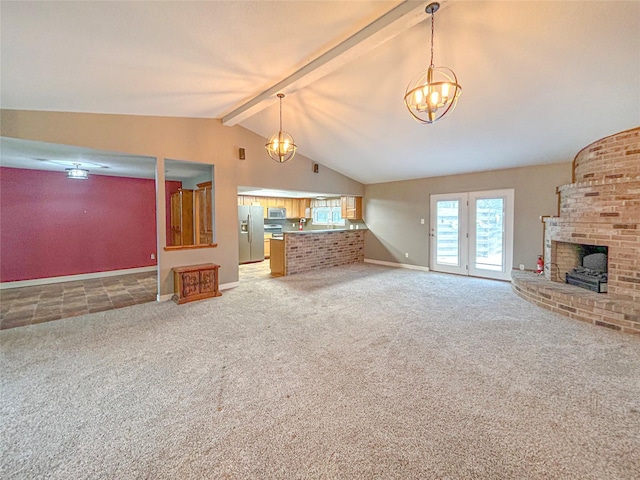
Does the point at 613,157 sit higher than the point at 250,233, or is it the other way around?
the point at 613,157

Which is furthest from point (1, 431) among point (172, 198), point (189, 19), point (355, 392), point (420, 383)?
point (172, 198)

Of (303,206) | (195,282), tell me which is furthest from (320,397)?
(303,206)

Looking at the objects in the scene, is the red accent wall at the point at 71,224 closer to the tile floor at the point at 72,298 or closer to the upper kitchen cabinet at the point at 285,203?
the tile floor at the point at 72,298

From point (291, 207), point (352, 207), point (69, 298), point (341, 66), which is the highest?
point (341, 66)

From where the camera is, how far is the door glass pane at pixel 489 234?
5730 mm

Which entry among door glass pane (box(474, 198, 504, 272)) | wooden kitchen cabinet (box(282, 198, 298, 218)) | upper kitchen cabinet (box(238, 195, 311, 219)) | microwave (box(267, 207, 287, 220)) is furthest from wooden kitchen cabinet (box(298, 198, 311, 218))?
door glass pane (box(474, 198, 504, 272))

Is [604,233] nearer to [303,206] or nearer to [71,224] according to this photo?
[303,206]

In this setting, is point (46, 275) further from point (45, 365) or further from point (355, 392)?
point (355, 392)

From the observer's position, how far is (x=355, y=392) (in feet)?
7.00

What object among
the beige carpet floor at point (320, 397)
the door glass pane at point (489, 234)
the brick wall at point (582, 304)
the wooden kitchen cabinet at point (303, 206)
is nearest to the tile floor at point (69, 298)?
the beige carpet floor at point (320, 397)

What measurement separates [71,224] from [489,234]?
8634mm

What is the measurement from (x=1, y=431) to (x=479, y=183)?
7.20 m

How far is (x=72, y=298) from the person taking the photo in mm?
4562

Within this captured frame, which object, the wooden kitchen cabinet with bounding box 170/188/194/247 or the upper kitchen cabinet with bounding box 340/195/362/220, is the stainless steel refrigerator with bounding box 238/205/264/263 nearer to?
the wooden kitchen cabinet with bounding box 170/188/194/247
